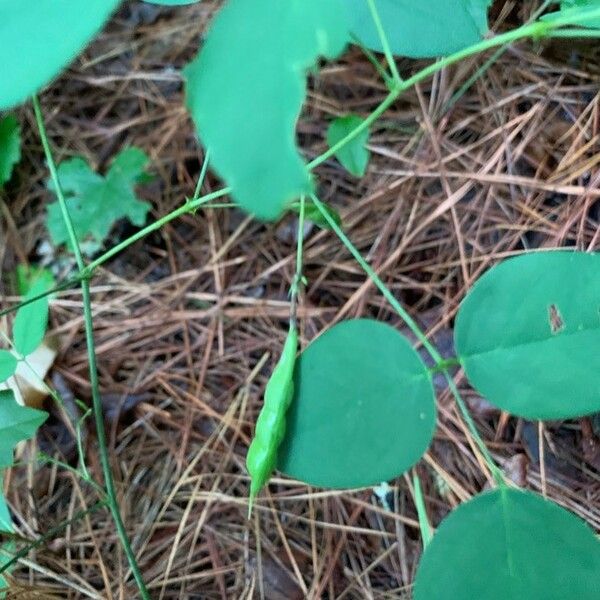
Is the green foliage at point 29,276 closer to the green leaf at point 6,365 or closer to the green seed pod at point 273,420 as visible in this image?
the green leaf at point 6,365

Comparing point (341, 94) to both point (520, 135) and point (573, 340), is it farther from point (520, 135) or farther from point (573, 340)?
point (573, 340)

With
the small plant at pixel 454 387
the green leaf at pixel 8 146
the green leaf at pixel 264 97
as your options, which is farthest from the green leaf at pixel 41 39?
the green leaf at pixel 8 146

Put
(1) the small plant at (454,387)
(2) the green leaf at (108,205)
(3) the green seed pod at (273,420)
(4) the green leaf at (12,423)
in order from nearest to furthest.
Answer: (1) the small plant at (454,387)
(3) the green seed pod at (273,420)
(4) the green leaf at (12,423)
(2) the green leaf at (108,205)

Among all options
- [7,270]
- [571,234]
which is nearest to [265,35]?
[571,234]

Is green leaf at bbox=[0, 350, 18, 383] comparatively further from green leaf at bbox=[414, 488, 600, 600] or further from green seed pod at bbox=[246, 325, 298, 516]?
green leaf at bbox=[414, 488, 600, 600]

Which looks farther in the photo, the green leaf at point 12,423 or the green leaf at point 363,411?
the green leaf at point 12,423

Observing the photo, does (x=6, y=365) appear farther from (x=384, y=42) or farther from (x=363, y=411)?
(x=384, y=42)
